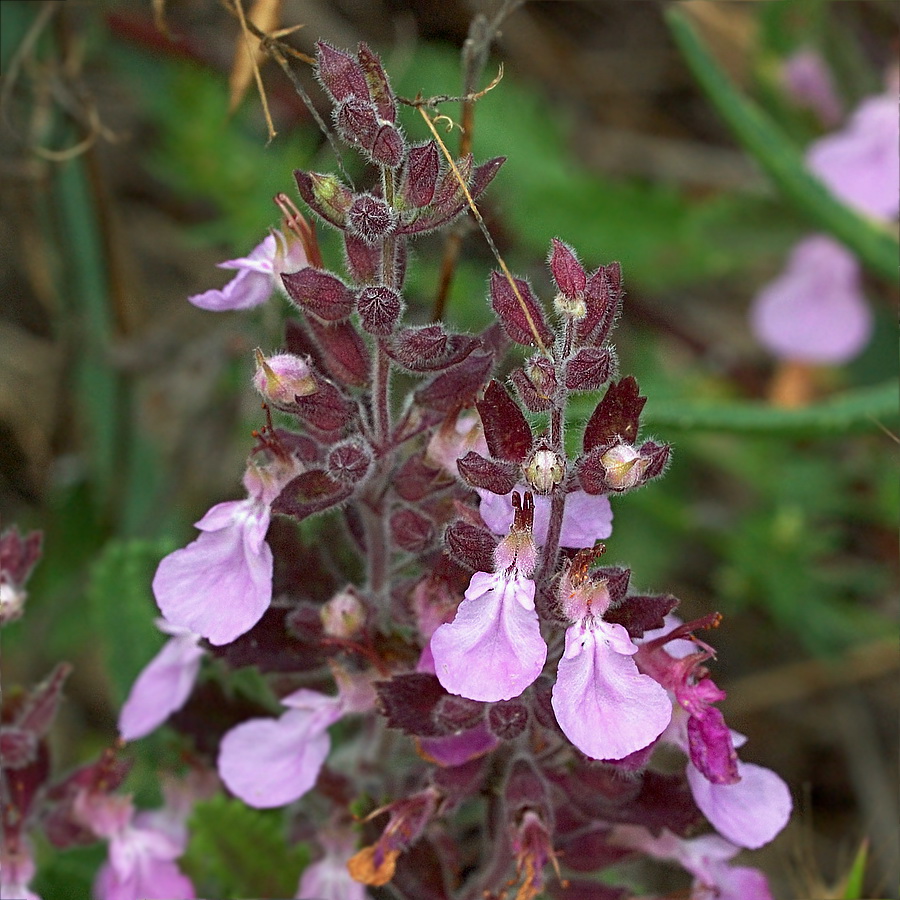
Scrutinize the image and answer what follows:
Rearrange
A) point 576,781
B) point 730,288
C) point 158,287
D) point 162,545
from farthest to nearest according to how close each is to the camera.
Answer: point 730,288
point 158,287
point 162,545
point 576,781

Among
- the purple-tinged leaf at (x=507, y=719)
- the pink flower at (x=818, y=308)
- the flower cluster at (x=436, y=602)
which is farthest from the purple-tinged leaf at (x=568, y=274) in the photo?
the pink flower at (x=818, y=308)

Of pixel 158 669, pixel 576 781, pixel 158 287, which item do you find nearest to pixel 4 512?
pixel 158 287

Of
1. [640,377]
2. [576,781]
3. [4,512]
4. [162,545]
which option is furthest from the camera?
[640,377]

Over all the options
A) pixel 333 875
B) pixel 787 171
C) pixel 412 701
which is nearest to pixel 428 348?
pixel 412 701

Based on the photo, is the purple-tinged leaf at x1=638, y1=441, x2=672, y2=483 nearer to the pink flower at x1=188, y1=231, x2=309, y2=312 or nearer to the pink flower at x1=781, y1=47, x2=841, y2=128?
the pink flower at x1=188, y1=231, x2=309, y2=312

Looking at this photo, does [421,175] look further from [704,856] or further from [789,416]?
[789,416]

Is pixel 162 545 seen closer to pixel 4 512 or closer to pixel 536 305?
pixel 536 305
